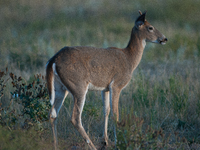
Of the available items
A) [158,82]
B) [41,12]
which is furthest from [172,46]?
[41,12]

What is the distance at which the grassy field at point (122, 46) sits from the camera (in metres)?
6.04

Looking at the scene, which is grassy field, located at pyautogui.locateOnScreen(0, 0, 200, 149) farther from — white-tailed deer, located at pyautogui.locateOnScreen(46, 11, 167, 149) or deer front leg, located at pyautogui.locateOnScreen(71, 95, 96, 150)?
white-tailed deer, located at pyautogui.locateOnScreen(46, 11, 167, 149)

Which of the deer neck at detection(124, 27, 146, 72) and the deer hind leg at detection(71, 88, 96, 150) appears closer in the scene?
the deer hind leg at detection(71, 88, 96, 150)

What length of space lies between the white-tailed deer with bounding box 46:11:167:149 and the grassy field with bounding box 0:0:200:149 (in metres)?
0.51

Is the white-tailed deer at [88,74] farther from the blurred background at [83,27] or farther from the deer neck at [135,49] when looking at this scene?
the blurred background at [83,27]

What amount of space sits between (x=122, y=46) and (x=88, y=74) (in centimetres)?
765

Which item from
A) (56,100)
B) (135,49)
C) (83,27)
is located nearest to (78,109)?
(56,100)

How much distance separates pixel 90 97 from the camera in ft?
27.0

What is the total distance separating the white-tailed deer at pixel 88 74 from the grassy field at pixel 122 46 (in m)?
0.51

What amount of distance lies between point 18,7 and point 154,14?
9501 millimetres

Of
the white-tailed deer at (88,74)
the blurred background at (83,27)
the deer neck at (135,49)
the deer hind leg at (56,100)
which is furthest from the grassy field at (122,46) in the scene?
the deer neck at (135,49)

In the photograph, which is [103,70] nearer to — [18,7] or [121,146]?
[121,146]

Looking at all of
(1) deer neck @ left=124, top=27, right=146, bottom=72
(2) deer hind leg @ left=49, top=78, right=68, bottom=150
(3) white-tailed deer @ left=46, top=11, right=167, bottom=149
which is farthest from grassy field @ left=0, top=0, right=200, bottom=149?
(1) deer neck @ left=124, top=27, right=146, bottom=72

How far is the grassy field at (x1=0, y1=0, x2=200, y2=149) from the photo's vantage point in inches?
238
